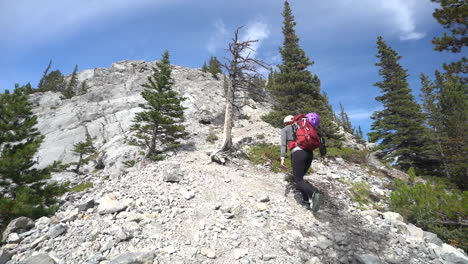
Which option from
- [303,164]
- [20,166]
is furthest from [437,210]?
[20,166]

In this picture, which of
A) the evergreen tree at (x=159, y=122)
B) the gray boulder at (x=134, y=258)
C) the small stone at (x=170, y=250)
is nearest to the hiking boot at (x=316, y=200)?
the small stone at (x=170, y=250)

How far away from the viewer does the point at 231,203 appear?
6039mm

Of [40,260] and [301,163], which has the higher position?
[301,163]

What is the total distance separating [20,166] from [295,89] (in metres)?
19.6

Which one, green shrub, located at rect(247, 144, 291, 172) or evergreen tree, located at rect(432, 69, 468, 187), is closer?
green shrub, located at rect(247, 144, 291, 172)

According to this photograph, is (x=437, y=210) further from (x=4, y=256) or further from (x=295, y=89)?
(x=295, y=89)

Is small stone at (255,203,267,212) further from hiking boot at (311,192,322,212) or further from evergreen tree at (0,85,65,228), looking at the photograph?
evergreen tree at (0,85,65,228)

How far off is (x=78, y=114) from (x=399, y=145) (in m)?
52.1

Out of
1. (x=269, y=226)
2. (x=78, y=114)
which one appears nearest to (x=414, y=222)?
(x=269, y=226)

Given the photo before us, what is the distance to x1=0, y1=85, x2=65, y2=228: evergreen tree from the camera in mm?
7292

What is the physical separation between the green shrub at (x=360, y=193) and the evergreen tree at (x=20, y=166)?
36.7 feet

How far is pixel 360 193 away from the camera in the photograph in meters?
8.27

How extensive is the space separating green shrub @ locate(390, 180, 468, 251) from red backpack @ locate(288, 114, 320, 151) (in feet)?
13.2

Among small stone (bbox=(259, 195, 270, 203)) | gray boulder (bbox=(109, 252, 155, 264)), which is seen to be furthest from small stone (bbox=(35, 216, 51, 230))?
small stone (bbox=(259, 195, 270, 203))
